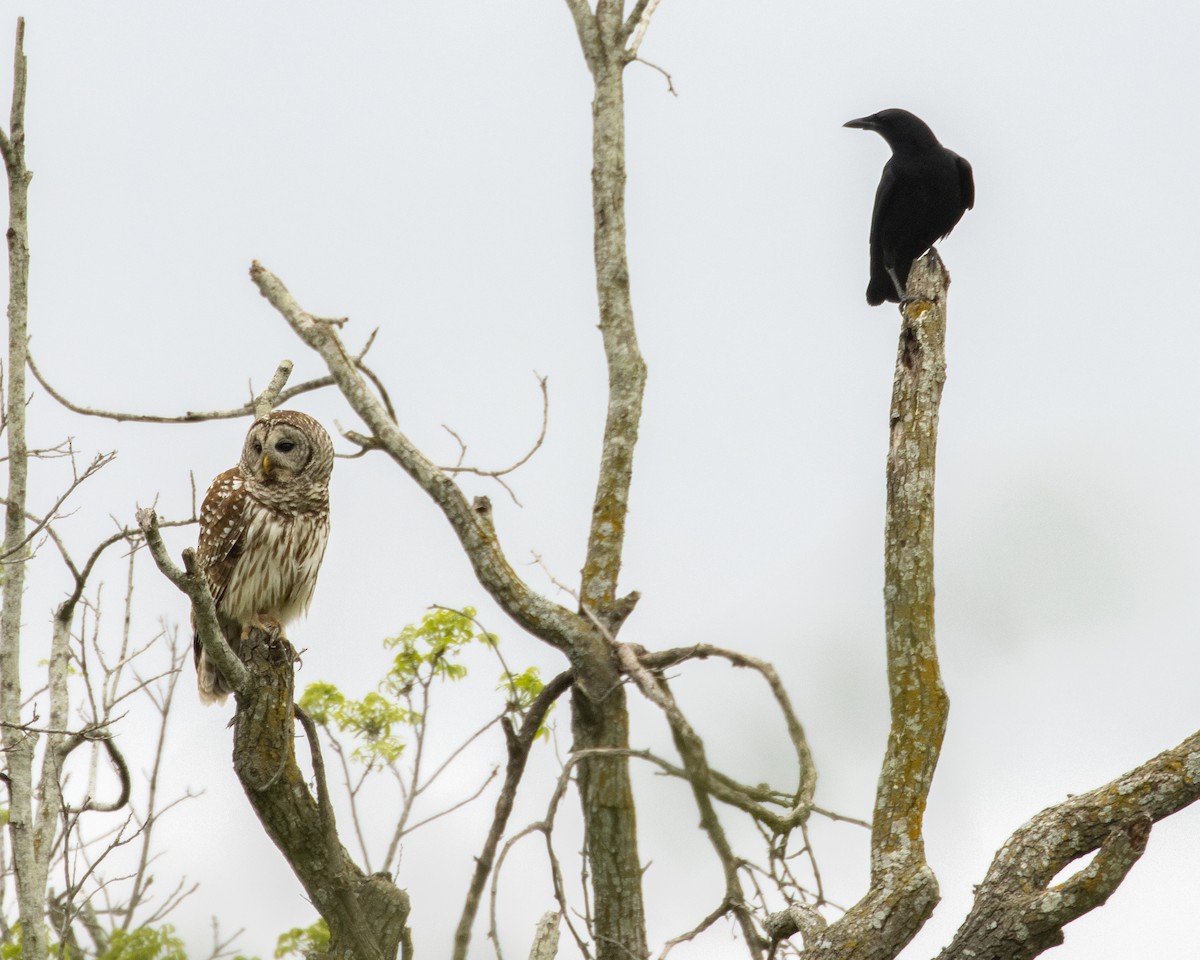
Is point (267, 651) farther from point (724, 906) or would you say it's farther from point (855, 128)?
point (855, 128)

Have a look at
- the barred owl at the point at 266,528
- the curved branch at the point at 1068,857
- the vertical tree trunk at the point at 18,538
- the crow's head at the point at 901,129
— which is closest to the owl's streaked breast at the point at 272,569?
the barred owl at the point at 266,528

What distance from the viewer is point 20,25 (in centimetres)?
558

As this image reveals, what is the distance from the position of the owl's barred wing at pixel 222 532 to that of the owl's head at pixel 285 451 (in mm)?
100

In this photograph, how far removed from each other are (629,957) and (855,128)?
4.80 metres

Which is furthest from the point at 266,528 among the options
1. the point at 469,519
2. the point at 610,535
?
the point at 610,535

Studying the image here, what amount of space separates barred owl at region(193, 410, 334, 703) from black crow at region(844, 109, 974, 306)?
322cm

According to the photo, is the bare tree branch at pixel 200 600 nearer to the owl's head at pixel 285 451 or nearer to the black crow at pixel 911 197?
the owl's head at pixel 285 451

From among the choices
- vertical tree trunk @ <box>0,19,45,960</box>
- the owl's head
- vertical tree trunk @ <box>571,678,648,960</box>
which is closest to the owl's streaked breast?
the owl's head

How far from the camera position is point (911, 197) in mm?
7613

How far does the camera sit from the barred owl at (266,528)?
584cm

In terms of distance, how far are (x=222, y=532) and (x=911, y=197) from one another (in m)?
3.95

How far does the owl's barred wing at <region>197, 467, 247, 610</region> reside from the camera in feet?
19.2

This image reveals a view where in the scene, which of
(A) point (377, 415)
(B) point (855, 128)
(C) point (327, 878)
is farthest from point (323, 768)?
(B) point (855, 128)

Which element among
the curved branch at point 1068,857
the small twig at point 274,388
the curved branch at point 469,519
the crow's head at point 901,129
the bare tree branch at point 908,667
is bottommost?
the curved branch at point 1068,857
